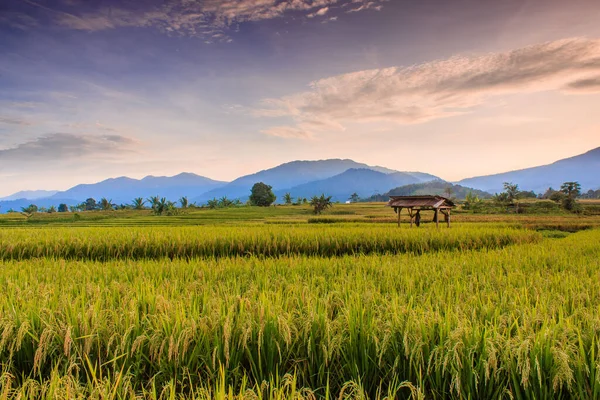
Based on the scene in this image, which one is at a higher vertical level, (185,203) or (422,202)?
(185,203)

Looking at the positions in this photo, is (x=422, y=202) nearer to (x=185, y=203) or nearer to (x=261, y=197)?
(x=185, y=203)

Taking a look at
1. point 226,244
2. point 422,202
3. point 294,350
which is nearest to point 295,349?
point 294,350

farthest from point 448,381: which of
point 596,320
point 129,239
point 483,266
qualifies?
point 129,239

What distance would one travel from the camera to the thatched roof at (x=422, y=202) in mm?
21203

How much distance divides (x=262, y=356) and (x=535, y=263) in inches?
310

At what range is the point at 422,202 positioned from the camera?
21.5m

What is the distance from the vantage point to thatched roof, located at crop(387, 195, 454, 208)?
835 inches

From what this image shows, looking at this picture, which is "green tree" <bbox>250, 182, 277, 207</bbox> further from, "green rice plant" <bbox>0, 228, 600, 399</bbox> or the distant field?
"green rice plant" <bbox>0, 228, 600, 399</bbox>

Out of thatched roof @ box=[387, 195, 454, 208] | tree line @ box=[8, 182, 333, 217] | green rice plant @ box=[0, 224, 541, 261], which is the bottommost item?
green rice plant @ box=[0, 224, 541, 261]

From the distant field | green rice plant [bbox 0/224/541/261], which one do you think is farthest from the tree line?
the distant field

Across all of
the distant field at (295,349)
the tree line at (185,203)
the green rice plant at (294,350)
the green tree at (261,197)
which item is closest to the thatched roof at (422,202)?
the distant field at (295,349)

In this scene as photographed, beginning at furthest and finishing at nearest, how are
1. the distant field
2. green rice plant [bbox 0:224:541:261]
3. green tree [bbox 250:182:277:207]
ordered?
green tree [bbox 250:182:277:207] → green rice plant [bbox 0:224:541:261] → the distant field

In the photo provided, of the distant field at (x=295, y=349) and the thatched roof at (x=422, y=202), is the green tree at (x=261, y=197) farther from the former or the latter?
the distant field at (x=295, y=349)

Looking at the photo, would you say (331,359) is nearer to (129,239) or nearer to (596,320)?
(596,320)
